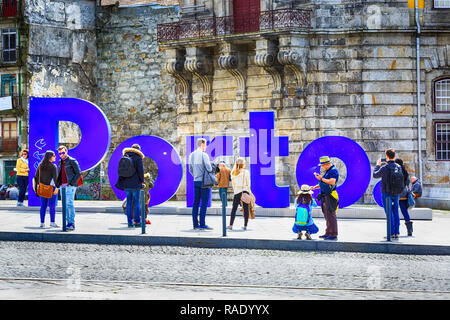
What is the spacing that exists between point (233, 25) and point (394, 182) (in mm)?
14109

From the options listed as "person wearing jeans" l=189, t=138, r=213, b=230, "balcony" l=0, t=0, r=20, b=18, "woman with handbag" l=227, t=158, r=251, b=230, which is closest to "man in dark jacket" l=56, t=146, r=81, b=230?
"person wearing jeans" l=189, t=138, r=213, b=230

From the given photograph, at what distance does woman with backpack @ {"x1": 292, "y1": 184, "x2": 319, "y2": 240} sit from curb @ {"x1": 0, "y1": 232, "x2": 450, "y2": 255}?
0.93 feet

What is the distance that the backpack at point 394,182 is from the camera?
1605 cm

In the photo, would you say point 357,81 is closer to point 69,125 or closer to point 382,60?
point 382,60

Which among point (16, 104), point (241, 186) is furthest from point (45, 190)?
point (16, 104)

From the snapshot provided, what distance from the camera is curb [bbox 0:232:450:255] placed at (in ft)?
49.8

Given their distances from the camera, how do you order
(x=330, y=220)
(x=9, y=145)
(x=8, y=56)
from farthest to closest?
(x=9, y=145) < (x=8, y=56) < (x=330, y=220)

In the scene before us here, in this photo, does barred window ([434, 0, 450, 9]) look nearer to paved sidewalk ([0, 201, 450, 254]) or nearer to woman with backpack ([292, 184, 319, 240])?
paved sidewalk ([0, 201, 450, 254])

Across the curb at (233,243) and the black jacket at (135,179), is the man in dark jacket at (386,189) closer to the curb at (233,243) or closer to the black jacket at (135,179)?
the curb at (233,243)

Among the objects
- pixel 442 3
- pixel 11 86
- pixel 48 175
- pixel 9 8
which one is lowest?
pixel 48 175

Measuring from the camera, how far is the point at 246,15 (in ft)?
94.8

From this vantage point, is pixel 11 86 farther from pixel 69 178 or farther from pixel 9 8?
pixel 69 178

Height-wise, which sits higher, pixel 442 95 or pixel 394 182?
pixel 442 95
